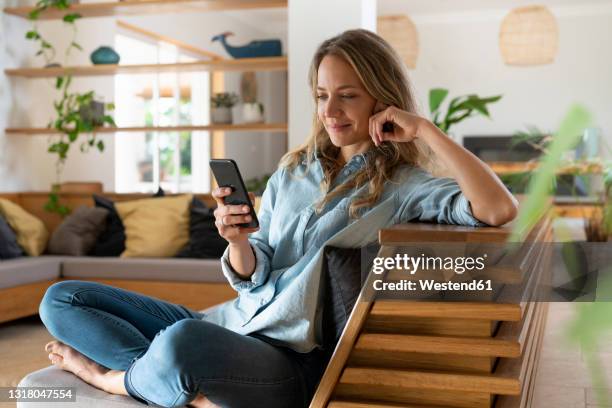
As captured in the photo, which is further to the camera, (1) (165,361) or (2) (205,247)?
(2) (205,247)

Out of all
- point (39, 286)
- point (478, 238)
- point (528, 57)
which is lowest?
point (39, 286)

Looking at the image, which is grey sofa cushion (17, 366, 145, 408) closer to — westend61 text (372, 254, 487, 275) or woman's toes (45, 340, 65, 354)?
woman's toes (45, 340, 65, 354)

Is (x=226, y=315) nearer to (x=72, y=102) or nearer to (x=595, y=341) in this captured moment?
(x=595, y=341)

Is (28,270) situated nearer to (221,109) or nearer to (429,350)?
(221,109)

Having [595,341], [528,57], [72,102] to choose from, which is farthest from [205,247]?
[528,57]

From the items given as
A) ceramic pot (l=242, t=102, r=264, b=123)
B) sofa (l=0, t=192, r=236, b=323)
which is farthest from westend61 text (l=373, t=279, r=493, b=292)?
ceramic pot (l=242, t=102, r=264, b=123)

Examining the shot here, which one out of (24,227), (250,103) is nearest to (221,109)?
(250,103)

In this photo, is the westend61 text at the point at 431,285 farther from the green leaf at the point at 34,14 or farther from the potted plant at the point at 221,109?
the green leaf at the point at 34,14

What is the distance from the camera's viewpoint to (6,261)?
447cm

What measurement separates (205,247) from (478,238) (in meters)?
3.28

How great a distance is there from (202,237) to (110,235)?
0.65m

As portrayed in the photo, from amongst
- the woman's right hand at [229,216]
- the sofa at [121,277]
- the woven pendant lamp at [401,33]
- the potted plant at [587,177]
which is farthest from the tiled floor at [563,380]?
the woven pendant lamp at [401,33]

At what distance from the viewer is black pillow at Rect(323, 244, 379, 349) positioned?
5.74 feet

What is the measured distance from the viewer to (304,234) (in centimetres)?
187
